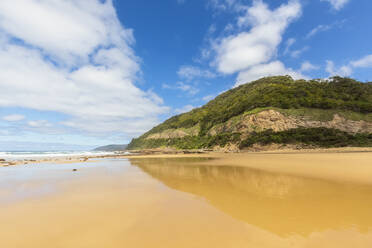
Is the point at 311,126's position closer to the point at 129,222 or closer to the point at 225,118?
the point at 225,118

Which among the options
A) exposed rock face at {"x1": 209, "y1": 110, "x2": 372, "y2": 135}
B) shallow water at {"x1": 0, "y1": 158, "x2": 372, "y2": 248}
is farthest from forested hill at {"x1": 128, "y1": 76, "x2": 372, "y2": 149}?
shallow water at {"x1": 0, "y1": 158, "x2": 372, "y2": 248}

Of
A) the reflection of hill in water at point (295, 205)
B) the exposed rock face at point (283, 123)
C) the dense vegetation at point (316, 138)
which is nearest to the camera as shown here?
the reflection of hill in water at point (295, 205)

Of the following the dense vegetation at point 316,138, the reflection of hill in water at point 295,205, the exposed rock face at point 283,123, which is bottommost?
the reflection of hill in water at point 295,205

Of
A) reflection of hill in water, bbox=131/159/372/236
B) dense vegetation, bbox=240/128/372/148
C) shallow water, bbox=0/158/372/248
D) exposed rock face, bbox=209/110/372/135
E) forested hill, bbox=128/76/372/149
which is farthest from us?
exposed rock face, bbox=209/110/372/135

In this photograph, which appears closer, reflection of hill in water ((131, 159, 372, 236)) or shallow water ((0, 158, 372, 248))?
shallow water ((0, 158, 372, 248))

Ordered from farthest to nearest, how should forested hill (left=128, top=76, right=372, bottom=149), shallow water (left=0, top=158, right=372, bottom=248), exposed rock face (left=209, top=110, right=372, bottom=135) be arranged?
exposed rock face (left=209, top=110, right=372, bottom=135) → forested hill (left=128, top=76, right=372, bottom=149) → shallow water (left=0, top=158, right=372, bottom=248)

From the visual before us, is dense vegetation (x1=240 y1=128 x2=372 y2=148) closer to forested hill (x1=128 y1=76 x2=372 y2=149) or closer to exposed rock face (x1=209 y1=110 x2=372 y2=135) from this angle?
forested hill (x1=128 y1=76 x2=372 y2=149)

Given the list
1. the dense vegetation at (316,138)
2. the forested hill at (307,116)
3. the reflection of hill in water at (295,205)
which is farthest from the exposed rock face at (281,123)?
the reflection of hill in water at (295,205)

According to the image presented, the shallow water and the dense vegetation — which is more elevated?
the dense vegetation

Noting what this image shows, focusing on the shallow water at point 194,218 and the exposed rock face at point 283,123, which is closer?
the shallow water at point 194,218

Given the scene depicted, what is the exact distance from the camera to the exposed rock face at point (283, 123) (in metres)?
38.8

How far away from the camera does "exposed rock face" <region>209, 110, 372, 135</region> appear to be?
3881 cm

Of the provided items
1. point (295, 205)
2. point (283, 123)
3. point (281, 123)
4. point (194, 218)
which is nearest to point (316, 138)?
point (283, 123)

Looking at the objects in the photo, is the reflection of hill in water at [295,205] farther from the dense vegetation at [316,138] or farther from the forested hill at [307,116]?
the forested hill at [307,116]
